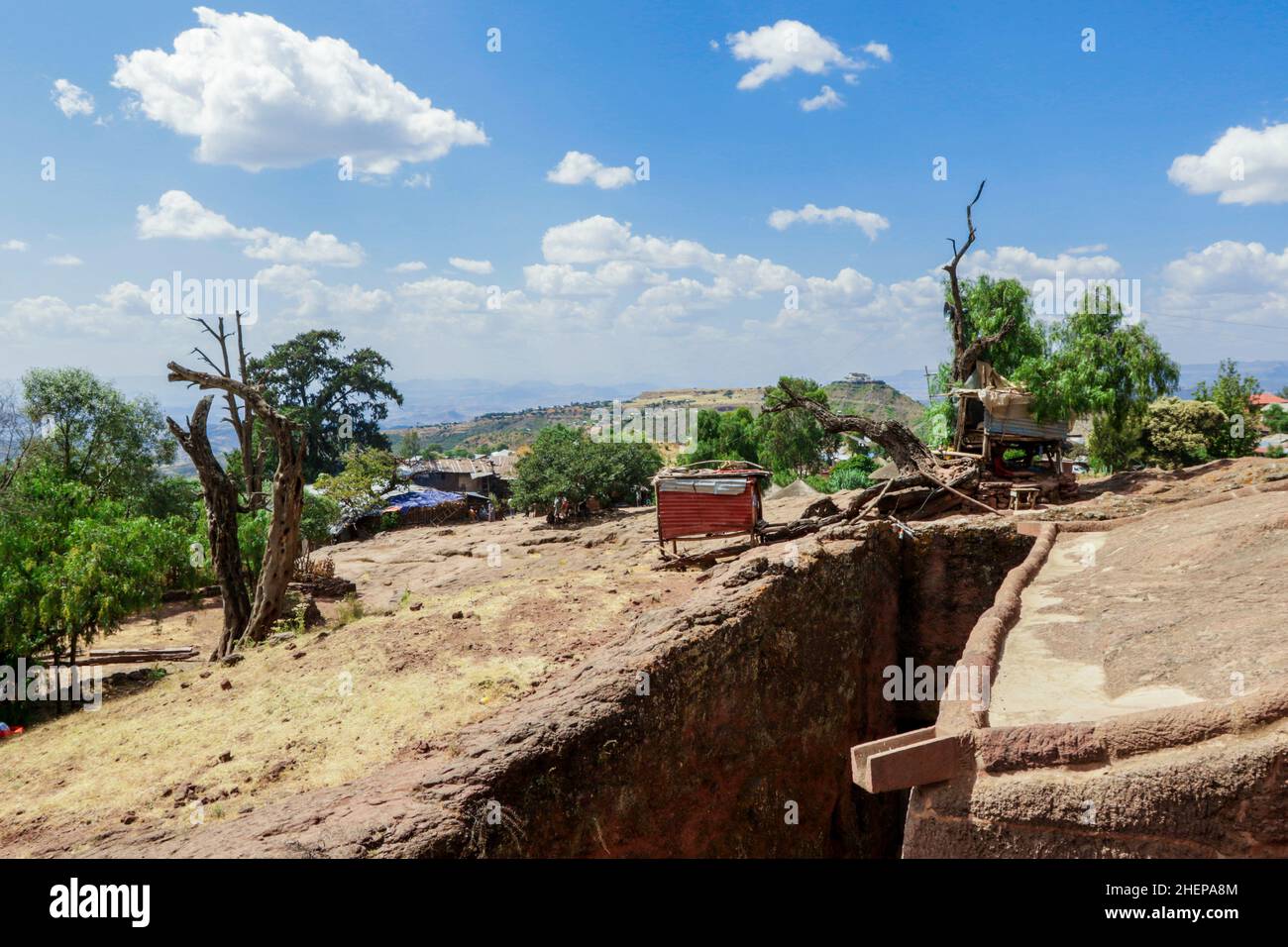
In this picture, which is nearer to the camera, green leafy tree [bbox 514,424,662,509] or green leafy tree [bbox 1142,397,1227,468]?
green leafy tree [bbox 1142,397,1227,468]

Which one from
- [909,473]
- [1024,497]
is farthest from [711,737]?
[909,473]

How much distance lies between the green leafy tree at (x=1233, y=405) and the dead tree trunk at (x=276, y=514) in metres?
31.6

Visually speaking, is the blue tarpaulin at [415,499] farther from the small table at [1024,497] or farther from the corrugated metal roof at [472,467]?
the small table at [1024,497]

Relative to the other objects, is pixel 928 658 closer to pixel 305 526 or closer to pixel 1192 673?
pixel 1192 673

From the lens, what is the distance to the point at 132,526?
42.5ft

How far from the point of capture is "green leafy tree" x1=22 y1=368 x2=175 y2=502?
26344 mm

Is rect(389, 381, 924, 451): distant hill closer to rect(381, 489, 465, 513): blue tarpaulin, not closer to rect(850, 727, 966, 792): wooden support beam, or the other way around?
rect(381, 489, 465, 513): blue tarpaulin

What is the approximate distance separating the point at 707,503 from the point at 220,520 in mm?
8445

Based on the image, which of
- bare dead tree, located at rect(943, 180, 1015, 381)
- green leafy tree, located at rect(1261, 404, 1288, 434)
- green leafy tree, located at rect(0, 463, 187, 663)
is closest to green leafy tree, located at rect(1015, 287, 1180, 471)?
bare dead tree, located at rect(943, 180, 1015, 381)

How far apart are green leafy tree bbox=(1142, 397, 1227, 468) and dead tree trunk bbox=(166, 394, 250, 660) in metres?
31.0

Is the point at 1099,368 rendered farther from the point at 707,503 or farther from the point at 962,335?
the point at 707,503

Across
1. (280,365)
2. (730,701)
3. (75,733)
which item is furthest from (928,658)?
(280,365)

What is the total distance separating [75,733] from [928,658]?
11.1m

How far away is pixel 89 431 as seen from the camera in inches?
1077
